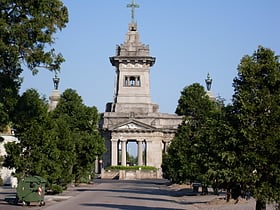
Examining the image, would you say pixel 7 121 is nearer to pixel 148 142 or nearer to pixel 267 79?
pixel 267 79

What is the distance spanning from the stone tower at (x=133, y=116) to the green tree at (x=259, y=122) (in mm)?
90652

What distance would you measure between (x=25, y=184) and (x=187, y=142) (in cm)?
2146

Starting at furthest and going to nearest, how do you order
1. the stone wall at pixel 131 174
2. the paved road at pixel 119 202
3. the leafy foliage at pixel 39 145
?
the stone wall at pixel 131 174 < the leafy foliage at pixel 39 145 < the paved road at pixel 119 202

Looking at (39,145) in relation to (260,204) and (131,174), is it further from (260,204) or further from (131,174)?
(131,174)

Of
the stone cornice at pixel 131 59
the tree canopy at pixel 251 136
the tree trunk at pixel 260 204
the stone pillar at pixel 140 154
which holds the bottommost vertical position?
the tree trunk at pixel 260 204

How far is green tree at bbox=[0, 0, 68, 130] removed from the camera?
86.0 feet

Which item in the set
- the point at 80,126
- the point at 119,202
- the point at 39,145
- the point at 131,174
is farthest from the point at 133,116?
the point at 119,202

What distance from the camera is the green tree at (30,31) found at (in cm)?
2620

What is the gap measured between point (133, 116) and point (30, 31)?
89.9 metres

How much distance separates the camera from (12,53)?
2600 centimetres

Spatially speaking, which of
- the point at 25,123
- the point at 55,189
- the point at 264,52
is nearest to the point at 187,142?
the point at 55,189

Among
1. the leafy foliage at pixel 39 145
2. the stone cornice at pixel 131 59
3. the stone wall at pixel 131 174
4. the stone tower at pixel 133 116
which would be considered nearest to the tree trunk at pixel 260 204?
the leafy foliage at pixel 39 145

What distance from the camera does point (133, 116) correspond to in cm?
11619

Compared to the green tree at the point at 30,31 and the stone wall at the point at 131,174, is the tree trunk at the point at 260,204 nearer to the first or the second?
the green tree at the point at 30,31
